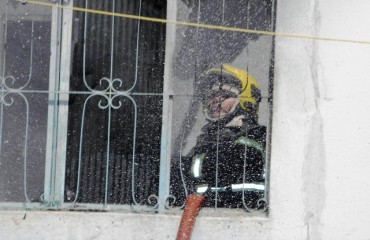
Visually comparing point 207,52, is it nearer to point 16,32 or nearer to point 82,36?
point 82,36

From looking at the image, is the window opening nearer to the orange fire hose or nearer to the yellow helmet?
the orange fire hose

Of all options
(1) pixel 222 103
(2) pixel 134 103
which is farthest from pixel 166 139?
(1) pixel 222 103

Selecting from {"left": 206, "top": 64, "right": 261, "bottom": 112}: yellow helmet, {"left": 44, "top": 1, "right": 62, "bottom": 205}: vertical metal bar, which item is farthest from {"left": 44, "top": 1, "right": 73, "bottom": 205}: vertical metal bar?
{"left": 206, "top": 64, "right": 261, "bottom": 112}: yellow helmet

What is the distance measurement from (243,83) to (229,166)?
52 centimetres

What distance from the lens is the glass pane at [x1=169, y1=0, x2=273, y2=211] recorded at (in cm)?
596

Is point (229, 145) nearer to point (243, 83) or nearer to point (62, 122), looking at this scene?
point (243, 83)

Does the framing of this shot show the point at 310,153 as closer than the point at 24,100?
Yes

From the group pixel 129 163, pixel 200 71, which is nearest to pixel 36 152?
pixel 129 163

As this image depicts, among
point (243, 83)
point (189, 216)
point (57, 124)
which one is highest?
point (243, 83)

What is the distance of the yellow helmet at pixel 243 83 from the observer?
5.98 m

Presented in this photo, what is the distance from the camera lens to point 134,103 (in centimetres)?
600

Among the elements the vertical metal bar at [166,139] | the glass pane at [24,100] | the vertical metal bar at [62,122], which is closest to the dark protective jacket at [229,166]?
the vertical metal bar at [166,139]

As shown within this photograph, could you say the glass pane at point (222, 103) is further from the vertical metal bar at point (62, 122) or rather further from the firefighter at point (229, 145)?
the vertical metal bar at point (62, 122)

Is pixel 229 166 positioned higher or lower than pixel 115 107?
lower
